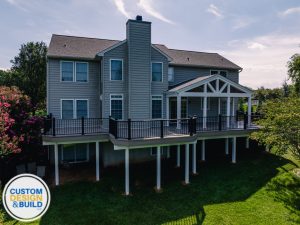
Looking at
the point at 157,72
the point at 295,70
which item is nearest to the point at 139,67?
the point at 157,72

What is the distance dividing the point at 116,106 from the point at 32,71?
2294 centimetres

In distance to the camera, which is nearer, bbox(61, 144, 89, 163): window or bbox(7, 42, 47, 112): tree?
bbox(61, 144, 89, 163): window

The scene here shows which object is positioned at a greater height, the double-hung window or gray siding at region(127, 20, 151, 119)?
gray siding at region(127, 20, 151, 119)

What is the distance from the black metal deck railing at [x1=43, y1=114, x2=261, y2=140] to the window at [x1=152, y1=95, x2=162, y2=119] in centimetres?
103

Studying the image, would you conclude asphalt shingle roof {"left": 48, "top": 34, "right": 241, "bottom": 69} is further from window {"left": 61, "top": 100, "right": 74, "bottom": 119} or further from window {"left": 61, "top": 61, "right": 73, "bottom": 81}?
window {"left": 61, "top": 100, "right": 74, "bottom": 119}

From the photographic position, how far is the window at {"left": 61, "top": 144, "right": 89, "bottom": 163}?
14914 millimetres

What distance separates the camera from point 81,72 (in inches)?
581

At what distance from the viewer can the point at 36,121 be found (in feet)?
44.7

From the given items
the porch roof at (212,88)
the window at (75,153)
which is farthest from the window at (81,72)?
the porch roof at (212,88)

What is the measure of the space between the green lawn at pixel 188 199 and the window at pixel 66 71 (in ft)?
23.1

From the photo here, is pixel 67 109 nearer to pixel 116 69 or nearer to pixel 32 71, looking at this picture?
pixel 116 69

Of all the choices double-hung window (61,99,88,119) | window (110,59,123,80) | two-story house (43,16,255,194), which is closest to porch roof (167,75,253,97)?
two-story house (43,16,255,194)

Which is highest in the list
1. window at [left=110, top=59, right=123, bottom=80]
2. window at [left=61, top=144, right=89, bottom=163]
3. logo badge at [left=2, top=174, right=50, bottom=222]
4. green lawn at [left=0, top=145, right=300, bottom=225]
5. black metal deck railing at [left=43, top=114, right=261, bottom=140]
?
window at [left=110, top=59, right=123, bottom=80]

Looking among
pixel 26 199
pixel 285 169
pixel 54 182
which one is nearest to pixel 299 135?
pixel 285 169
